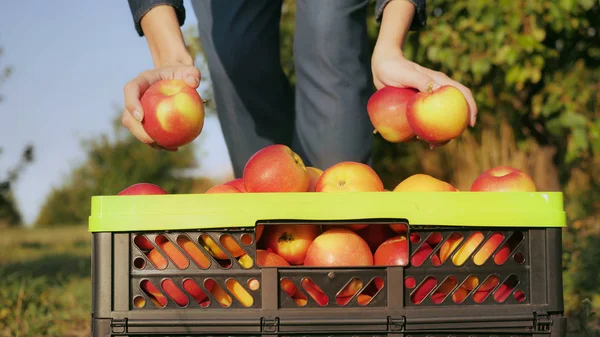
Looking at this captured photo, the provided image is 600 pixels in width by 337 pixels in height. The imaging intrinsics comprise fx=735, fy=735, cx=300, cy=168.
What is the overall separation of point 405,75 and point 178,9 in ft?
1.78

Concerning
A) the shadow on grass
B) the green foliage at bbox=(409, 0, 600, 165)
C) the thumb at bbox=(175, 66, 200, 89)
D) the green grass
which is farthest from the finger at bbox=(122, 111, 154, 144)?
the green foliage at bbox=(409, 0, 600, 165)

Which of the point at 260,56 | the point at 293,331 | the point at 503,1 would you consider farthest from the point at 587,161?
the point at 293,331

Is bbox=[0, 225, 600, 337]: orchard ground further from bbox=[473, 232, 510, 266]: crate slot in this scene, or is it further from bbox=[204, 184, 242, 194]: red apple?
bbox=[204, 184, 242, 194]: red apple

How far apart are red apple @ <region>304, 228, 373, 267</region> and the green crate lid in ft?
0.22

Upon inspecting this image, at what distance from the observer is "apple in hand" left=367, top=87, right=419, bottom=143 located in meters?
1.64

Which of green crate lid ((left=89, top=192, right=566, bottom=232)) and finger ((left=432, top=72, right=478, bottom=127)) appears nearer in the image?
green crate lid ((left=89, top=192, right=566, bottom=232))

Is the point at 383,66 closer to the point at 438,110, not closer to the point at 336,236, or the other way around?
the point at 438,110

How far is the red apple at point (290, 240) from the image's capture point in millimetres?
1334

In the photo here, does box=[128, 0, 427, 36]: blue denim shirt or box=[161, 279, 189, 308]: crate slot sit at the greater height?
box=[128, 0, 427, 36]: blue denim shirt

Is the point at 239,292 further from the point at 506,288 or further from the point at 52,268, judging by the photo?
the point at 52,268

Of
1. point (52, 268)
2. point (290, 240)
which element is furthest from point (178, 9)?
point (52, 268)

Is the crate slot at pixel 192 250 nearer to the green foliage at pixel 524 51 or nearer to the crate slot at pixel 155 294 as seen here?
the crate slot at pixel 155 294

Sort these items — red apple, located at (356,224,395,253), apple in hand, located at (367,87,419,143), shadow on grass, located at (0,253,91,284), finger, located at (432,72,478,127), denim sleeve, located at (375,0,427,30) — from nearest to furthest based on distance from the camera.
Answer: red apple, located at (356,224,395,253) < finger, located at (432,72,478,127) < apple in hand, located at (367,87,419,143) < denim sleeve, located at (375,0,427,30) < shadow on grass, located at (0,253,91,284)

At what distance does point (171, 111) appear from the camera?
1464 mm
